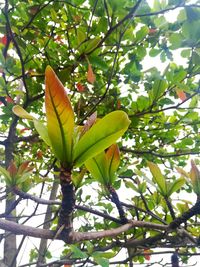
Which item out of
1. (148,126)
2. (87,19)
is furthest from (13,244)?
(87,19)

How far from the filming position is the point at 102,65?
1227 millimetres

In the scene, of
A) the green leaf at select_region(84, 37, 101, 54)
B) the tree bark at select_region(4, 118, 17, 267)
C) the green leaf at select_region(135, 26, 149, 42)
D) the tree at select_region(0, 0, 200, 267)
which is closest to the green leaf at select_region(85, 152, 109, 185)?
the tree at select_region(0, 0, 200, 267)

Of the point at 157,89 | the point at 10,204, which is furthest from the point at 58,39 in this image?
the point at 10,204

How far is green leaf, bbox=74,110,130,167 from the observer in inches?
17.3

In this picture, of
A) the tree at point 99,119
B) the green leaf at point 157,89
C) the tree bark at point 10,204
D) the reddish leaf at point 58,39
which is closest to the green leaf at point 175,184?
the tree at point 99,119

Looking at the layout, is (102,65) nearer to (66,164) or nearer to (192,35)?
(192,35)

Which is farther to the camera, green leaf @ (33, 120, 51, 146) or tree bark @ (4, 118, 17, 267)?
tree bark @ (4, 118, 17, 267)

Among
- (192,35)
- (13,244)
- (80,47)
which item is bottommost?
(13,244)

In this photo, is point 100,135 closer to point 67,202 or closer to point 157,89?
point 67,202

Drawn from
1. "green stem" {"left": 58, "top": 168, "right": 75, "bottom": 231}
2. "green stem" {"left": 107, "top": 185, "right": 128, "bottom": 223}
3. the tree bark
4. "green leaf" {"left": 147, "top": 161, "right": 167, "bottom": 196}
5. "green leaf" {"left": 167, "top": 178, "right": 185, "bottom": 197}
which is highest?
the tree bark

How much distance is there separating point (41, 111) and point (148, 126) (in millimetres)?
705

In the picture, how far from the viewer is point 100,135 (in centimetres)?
45

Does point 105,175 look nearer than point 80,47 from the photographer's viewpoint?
Yes

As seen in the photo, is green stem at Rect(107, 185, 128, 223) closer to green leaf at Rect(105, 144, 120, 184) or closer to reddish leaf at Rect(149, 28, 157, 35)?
green leaf at Rect(105, 144, 120, 184)
